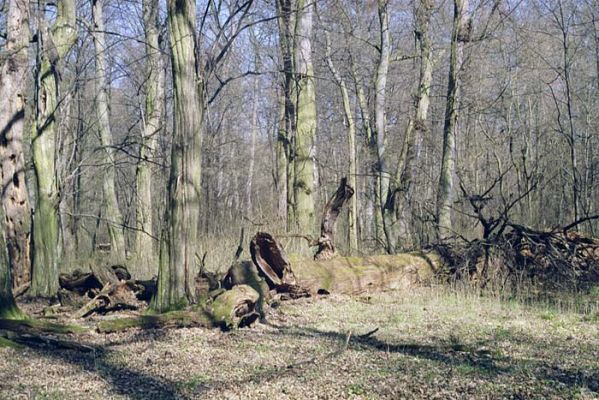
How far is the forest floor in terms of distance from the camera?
5.05m

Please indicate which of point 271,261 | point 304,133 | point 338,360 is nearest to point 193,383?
point 338,360

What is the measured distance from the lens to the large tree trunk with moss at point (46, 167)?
31.7 ft

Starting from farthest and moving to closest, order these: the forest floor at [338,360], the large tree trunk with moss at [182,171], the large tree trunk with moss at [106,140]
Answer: the large tree trunk with moss at [106,140]
the large tree trunk with moss at [182,171]
the forest floor at [338,360]

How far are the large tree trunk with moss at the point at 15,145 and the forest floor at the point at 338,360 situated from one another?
11.7ft

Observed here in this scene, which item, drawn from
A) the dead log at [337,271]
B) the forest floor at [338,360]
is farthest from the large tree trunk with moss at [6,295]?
the dead log at [337,271]

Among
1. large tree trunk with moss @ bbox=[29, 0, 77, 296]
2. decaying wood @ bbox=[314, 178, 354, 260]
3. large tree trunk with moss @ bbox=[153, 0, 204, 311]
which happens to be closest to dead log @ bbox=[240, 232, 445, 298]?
decaying wood @ bbox=[314, 178, 354, 260]

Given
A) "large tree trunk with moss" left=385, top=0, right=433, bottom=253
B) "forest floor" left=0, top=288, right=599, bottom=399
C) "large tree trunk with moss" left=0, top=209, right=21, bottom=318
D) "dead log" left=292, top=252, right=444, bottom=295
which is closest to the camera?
"forest floor" left=0, top=288, right=599, bottom=399

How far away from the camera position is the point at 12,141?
408 inches

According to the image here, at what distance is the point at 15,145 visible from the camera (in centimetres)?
1040

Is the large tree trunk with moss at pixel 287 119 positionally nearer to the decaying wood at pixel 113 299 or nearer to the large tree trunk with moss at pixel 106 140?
the decaying wood at pixel 113 299

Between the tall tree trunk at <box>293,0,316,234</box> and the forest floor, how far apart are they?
13.9 feet

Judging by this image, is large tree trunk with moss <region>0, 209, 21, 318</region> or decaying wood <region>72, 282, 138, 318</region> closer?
large tree trunk with moss <region>0, 209, 21, 318</region>

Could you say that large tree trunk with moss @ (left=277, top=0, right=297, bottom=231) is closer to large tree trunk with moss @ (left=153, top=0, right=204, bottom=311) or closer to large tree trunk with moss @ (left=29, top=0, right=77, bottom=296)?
large tree trunk with moss @ (left=153, top=0, right=204, bottom=311)

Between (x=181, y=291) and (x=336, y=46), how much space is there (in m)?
13.2
